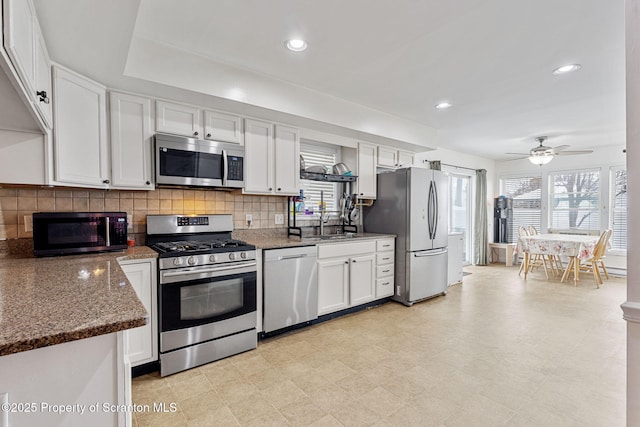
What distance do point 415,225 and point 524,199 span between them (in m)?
4.57

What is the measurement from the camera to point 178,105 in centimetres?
265

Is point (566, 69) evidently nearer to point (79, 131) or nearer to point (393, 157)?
point (393, 157)

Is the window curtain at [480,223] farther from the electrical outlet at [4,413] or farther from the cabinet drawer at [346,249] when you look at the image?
the electrical outlet at [4,413]

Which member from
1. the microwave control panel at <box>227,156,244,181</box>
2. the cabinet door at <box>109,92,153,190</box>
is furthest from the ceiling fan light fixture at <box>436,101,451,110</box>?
the cabinet door at <box>109,92,153,190</box>

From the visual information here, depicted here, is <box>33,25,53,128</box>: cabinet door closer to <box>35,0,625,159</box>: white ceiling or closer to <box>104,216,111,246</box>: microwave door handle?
<box>35,0,625,159</box>: white ceiling

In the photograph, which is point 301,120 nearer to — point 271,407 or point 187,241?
point 187,241

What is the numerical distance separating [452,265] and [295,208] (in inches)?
113

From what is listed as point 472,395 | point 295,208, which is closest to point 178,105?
point 295,208

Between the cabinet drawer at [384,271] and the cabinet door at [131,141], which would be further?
the cabinet drawer at [384,271]

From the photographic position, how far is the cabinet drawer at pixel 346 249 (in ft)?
10.6

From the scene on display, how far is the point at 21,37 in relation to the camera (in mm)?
1189

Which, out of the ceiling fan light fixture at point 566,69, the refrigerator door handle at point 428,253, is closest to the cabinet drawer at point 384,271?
the refrigerator door handle at point 428,253

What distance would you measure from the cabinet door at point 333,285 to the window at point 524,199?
17.9 ft

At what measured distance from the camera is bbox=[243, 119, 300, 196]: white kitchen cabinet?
120 inches
